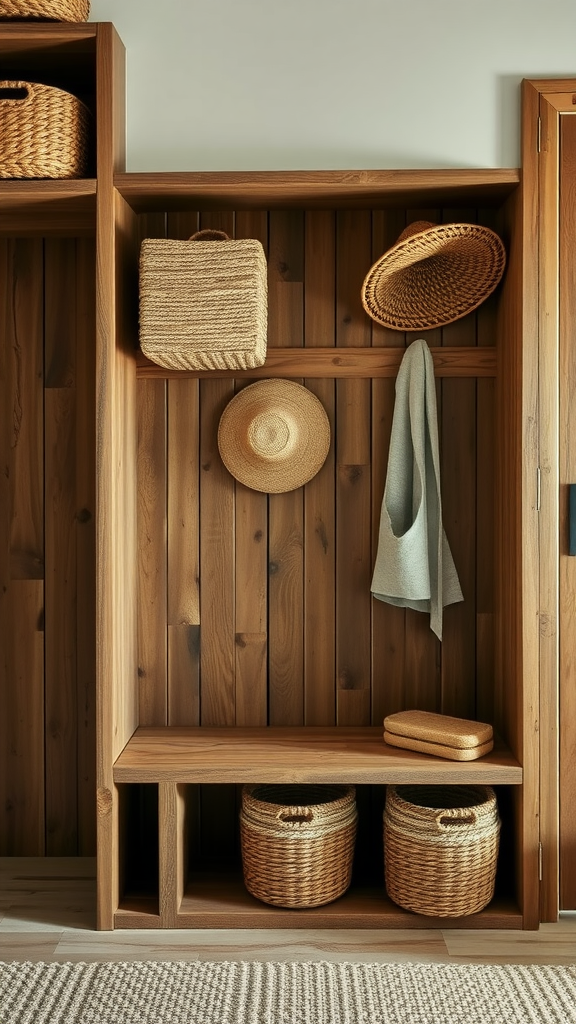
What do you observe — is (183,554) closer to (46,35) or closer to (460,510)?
(460,510)

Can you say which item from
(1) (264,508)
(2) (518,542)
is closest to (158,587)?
(1) (264,508)

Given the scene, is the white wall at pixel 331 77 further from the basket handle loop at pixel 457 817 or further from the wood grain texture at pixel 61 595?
the basket handle loop at pixel 457 817

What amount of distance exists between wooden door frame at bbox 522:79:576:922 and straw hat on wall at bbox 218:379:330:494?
65 cm

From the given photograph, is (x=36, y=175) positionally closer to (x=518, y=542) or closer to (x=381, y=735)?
(x=518, y=542)

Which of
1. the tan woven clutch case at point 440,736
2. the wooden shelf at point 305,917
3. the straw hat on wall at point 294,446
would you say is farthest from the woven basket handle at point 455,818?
the straw hat on wall at point 294,446

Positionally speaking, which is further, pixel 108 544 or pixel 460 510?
pixel 460 510

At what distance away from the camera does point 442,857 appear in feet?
8.09

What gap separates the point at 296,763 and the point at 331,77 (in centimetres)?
185

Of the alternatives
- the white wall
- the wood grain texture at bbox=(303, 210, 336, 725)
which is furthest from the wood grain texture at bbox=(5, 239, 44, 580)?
the wood grain texture at bbox=(303, 210, 336, 725)

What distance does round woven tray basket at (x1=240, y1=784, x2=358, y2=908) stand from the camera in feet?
8.25

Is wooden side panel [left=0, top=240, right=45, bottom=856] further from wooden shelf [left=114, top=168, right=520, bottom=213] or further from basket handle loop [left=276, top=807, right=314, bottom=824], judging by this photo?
basket handle loop [left=276, top=807, right=314, bottom=824]

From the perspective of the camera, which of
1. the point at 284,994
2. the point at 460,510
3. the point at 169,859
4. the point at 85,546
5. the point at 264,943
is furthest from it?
the point at 85,546

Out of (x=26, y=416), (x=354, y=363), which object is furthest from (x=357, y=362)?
(x=26, y=416)

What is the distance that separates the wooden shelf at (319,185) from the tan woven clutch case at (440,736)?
4.75 feet
